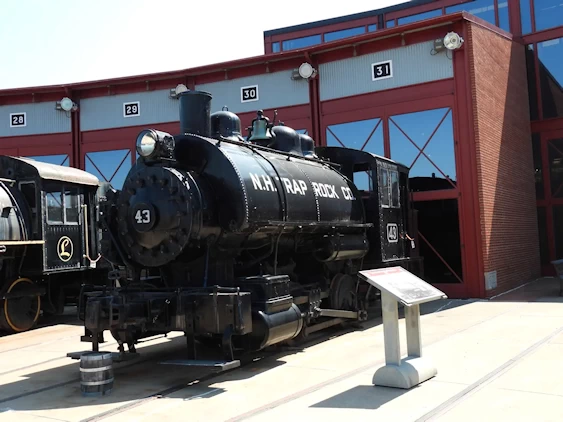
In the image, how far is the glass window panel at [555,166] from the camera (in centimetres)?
1708

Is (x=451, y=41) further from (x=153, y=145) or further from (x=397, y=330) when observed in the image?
(x=397, y=330)

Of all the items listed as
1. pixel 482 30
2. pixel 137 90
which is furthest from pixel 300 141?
pixel 137 90

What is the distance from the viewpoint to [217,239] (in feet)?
23.1

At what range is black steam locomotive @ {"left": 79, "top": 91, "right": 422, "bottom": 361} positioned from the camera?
6.52m

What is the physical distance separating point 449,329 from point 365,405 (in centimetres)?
454

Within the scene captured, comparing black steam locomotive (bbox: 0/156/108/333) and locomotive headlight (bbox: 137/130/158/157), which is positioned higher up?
locomotive headlight (bbox: 137/130/158/157)

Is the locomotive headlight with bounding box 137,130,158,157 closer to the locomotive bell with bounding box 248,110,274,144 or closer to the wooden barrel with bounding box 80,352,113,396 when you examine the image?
the wooden barrel with bounding box 80,352,113,396

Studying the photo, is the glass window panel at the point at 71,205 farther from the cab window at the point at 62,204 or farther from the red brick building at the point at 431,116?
the red brick building at the point at 431,116

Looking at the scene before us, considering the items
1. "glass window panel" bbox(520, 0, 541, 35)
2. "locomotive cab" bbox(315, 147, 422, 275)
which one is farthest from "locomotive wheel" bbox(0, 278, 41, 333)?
"glass window panel" bbox(520, 0, 541, 35)

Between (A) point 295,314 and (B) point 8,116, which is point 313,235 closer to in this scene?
(A) point 295,314

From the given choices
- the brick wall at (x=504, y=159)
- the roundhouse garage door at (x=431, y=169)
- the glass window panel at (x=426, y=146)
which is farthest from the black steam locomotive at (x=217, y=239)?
the brick wall at (x=504, y=159)

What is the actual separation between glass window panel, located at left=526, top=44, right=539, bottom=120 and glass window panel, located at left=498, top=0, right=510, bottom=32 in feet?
11.5

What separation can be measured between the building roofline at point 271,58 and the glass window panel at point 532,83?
139 centimetres

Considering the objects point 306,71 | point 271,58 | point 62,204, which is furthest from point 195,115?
point 271,58
